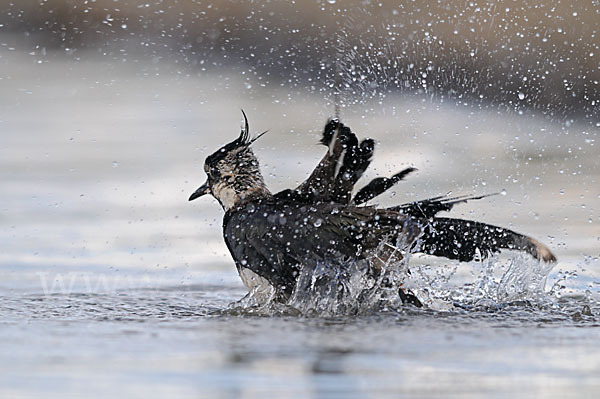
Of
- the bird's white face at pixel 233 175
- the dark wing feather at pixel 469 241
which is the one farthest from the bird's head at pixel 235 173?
the dark wing feather at pixel 469 241

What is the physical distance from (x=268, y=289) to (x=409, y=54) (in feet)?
6.79

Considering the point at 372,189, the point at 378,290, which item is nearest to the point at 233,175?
the point at 372,189

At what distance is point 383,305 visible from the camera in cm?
432

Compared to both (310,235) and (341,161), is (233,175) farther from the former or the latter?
(310,235)

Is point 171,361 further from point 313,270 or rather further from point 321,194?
point 321,194

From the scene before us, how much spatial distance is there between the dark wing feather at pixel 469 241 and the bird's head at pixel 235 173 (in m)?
1.19

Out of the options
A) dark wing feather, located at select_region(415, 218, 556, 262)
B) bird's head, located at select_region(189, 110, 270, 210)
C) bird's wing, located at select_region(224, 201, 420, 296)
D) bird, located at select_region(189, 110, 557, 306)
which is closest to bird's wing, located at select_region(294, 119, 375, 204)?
bird, located at select_region(189, 110, 557, 306)

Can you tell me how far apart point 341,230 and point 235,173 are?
1.22m

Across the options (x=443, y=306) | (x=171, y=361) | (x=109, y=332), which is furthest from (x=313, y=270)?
(x=171, y=361)

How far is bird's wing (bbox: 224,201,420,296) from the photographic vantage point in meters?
4.34

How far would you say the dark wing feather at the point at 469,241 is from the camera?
4531 mm

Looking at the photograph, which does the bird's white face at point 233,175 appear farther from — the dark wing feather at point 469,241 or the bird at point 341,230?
the dark wing feather at point 469,241

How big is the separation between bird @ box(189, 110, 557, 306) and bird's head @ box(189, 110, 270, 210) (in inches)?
12.8

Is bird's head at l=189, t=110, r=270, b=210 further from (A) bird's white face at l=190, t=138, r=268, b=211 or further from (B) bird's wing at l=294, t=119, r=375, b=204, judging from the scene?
(B) bird's wing at l=294, t=119, r=375, b=204
